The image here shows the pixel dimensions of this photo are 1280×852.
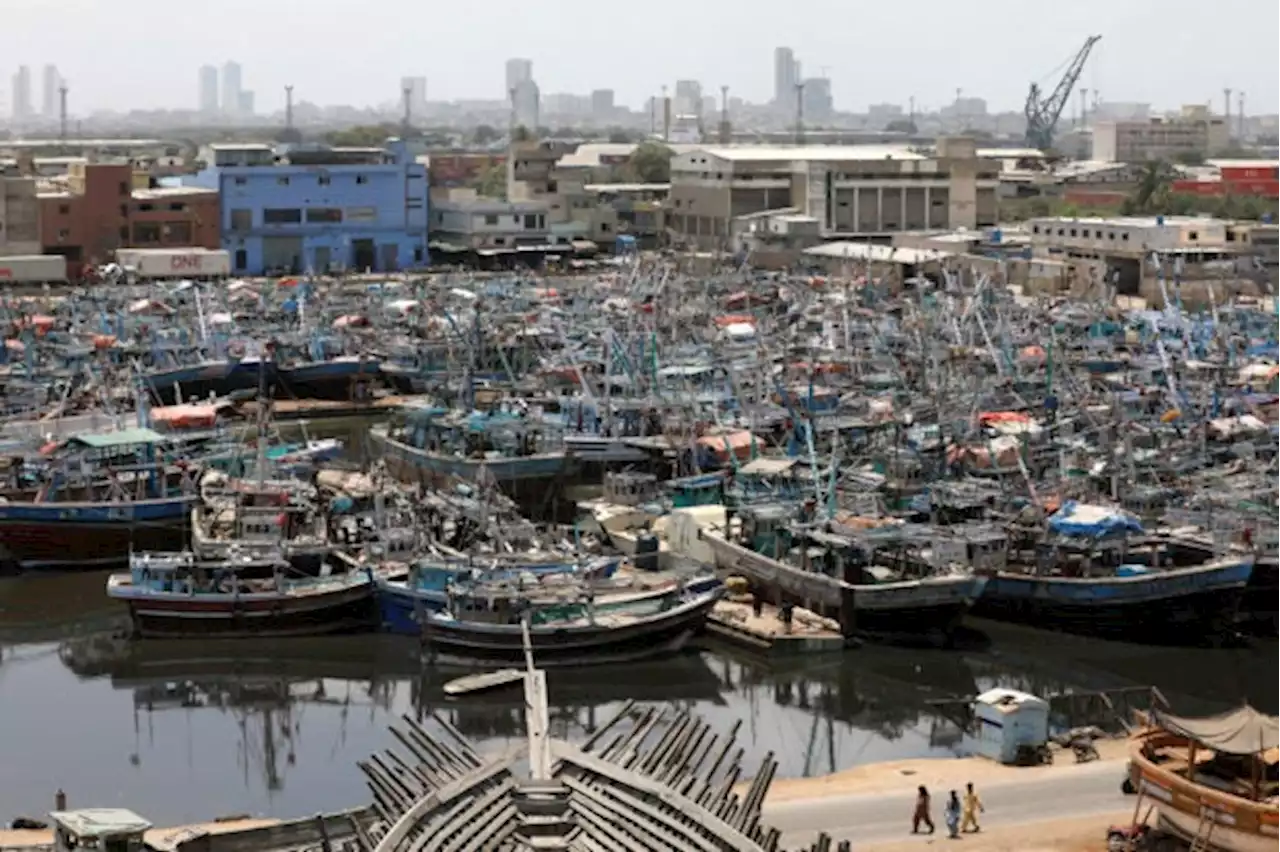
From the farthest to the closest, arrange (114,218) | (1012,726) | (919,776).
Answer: (114,218) < (1012,726) < (919,776)

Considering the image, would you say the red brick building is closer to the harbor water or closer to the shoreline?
the harbor water

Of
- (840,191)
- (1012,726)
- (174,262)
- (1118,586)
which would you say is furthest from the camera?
(840,191)

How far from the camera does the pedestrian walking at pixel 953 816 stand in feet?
38.3

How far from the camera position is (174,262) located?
4144cm

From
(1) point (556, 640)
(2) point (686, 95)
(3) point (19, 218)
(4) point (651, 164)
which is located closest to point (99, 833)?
(1) point (556, 640)

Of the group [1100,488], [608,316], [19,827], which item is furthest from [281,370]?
[19,827]

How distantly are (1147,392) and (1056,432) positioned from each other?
10.5ft

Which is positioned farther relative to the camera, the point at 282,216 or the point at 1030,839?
the point at 282,216

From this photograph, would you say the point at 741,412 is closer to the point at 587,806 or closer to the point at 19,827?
the point at 19,827

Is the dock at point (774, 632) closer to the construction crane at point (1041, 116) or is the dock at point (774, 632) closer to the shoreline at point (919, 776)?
the shoreline at point (919, 776)

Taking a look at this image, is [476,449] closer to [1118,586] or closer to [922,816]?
[1118,586]

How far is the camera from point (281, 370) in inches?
1198

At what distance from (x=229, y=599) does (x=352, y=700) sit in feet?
5.64

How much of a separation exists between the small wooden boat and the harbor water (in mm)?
88
